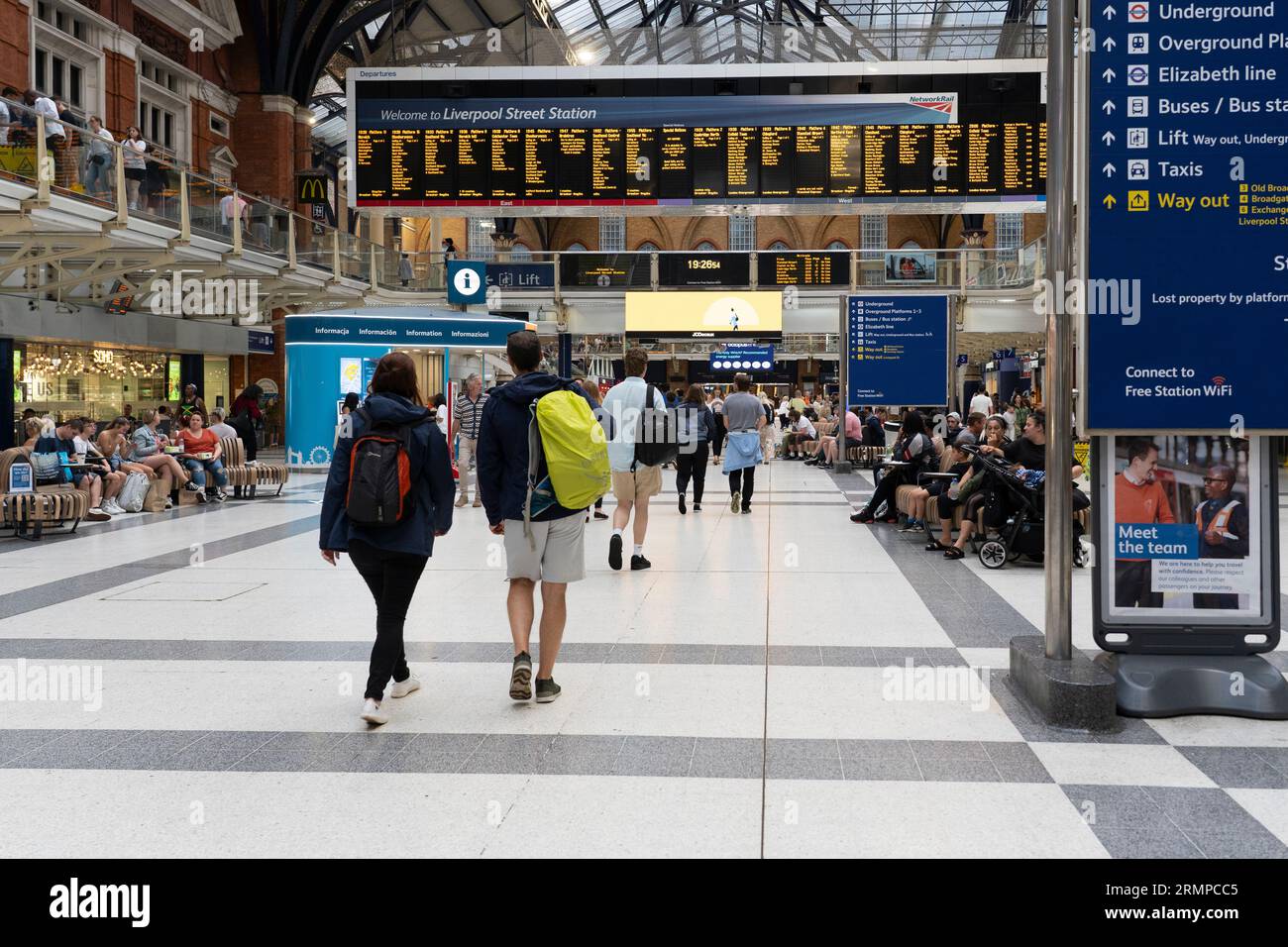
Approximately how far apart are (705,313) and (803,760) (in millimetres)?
21507

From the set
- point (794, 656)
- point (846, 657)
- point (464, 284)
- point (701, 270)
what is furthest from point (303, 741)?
point (701, 270)

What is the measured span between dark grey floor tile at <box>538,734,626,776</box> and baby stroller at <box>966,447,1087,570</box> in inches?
221

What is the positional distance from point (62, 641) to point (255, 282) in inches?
667

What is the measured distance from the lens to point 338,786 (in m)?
4.14

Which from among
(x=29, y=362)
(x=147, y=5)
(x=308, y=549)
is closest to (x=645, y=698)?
(x=308, y=549)

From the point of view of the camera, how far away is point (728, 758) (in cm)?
448

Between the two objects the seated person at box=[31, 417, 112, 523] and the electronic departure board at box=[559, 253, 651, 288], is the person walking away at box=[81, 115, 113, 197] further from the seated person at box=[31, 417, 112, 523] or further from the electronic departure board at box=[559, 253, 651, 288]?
the electronic departure board at box=[559, 253, 651, 288]

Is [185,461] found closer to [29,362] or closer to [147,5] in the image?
[29,362]

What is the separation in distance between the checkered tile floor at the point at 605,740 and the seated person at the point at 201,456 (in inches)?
287

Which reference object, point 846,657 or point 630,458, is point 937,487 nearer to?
point 630,458

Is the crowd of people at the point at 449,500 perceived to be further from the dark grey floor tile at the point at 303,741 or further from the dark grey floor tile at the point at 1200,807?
the dark grey floor tile at the point at 1200,807

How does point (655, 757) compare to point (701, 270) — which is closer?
point (655, 757)

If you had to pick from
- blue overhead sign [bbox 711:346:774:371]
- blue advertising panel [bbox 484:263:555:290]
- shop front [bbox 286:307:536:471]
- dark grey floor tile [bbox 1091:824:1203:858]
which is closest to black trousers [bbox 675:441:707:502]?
shop front [bbox 286:307:536:471]

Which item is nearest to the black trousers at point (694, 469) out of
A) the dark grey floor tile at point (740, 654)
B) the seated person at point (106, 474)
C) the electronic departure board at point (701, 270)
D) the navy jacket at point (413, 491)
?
the seated person at point (106, 474)
